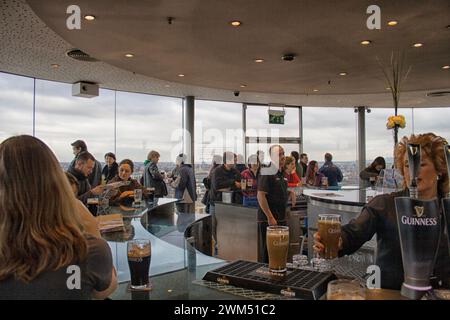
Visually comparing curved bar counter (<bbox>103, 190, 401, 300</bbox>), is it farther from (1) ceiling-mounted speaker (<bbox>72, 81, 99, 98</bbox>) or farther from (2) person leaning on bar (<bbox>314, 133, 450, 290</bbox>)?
(1) ceiling-mounted speaker (<bbox>72, 81, 99, 98</bbox>)

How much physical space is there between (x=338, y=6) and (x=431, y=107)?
985 centimetres

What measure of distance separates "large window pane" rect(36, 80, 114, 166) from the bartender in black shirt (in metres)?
4.53

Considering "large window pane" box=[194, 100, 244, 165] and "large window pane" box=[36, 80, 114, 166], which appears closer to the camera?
"large window pane" box=[36, 80, 114, 166]

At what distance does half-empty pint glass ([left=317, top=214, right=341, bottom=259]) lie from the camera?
1.33 m

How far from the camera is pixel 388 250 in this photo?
5.15ft

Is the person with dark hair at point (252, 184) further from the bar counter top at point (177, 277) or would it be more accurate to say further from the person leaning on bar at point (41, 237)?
the person leaning on bar at point (41, 237)

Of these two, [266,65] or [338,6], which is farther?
[266,65]

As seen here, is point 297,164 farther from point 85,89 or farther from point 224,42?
point 85,89

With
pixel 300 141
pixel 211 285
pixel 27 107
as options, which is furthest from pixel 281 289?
pixel 300 141

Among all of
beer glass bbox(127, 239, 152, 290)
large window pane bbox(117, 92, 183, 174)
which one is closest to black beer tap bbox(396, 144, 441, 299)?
beer glass bbox(127, 239, 152, 290)

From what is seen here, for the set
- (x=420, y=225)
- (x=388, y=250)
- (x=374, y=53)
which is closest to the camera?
(x=420, y=225)

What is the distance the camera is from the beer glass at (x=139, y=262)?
1279 mm

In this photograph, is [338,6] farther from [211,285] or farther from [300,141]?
[300,141]

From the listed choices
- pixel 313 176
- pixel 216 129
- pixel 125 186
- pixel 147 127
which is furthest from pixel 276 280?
pixel 216 129
